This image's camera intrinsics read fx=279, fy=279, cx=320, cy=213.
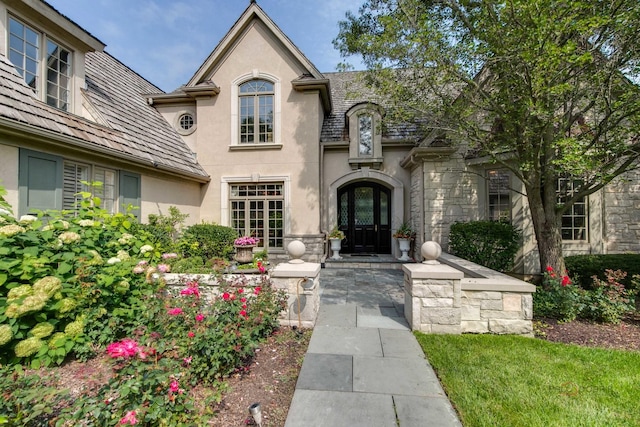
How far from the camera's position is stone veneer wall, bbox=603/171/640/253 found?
26.0 ft

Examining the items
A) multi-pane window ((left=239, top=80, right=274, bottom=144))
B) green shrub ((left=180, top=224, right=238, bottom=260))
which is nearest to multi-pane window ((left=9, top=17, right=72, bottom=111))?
green shrub ((left=180, top=224, right=238, bottom=260))

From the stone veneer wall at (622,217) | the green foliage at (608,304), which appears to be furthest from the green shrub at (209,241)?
the stone veneer wall at (622,217)

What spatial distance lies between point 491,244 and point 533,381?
533 cm

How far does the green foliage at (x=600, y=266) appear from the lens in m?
6.56

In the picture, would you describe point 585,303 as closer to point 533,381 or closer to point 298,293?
point 533,381

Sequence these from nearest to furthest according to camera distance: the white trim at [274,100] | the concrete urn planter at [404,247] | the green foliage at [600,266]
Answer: the green foliage at [600,266], the concrete urn planter at [404,247], the white trim at [274,100]

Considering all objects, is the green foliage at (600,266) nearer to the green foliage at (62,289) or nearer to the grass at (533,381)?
the grass at (533,381)

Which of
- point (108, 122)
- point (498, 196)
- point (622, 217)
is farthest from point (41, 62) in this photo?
point (622, 217)

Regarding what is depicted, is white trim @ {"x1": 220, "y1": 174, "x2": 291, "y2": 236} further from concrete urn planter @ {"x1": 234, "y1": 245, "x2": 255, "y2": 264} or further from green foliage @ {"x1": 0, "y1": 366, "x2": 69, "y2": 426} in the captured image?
green foliage @ {"x1": 0, "y1": 366, "x2": 69, "y2": 426}

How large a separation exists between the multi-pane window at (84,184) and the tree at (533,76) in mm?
6541

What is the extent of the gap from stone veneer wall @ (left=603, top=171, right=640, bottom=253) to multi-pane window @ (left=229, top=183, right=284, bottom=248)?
9.82 metres

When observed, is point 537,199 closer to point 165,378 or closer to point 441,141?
point 441,141

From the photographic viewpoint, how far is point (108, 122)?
706 centimetres

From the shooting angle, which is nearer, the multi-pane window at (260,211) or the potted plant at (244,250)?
the potted plant at (244,250)
